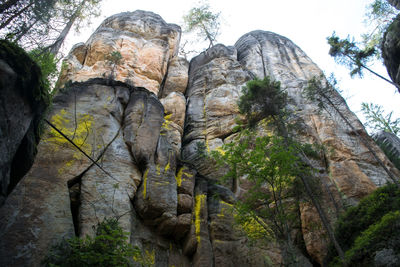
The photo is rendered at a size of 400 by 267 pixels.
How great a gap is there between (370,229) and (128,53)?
22615mm

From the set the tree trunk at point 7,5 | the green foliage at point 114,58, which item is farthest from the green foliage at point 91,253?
the green foliage at point 114,58

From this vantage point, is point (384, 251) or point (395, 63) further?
point (395, 63)

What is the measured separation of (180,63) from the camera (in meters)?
30.2

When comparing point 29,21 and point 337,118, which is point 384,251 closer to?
point 29,21

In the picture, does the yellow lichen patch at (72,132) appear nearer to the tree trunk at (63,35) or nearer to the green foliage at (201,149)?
the tree trunk at (63,35)

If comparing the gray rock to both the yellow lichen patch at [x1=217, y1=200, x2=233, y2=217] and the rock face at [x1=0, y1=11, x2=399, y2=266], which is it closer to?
the rock face at [x1=0, y1=11, x2=399, y2=266]

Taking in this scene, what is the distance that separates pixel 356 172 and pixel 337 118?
540 centimetres

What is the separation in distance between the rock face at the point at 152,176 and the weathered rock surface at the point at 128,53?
0.22 meters

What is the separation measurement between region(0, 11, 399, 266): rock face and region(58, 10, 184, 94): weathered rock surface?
22 cm

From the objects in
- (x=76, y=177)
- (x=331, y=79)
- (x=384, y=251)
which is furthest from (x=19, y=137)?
(x=331, y=79)

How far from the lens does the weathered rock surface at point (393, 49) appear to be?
52.6ft

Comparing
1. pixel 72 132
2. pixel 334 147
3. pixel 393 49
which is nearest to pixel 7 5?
pixel 72 132

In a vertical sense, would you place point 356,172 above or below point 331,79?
below

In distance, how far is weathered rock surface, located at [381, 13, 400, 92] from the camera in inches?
631
